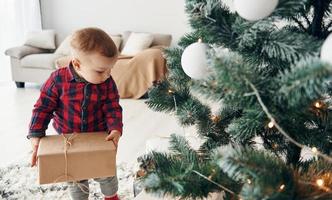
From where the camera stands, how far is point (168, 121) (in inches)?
121

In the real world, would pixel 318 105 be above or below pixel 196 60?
below

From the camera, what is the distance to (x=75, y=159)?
3.72ft

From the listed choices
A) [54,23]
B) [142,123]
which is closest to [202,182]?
[142,123]

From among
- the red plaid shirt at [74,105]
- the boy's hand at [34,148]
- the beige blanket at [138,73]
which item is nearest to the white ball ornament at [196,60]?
the red plaid shirt at [74,105]

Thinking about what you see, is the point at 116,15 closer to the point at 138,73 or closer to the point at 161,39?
the point at 161,39

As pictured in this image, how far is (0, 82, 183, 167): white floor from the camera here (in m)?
2.39

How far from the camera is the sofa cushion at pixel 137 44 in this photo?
418cm

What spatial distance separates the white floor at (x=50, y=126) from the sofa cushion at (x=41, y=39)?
67 cm

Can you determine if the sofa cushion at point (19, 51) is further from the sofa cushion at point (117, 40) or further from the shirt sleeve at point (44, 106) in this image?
the shirt sleeve at point (44, 106)

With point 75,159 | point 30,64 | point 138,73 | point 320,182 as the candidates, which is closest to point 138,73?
point 138,73

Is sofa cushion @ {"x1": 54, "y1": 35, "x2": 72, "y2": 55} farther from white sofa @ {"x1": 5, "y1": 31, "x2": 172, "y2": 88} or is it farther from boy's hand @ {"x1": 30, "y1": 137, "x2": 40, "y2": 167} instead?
boy's hand @ {"x1": 30, "y1": 137, "x2": 40, "y2": 167}

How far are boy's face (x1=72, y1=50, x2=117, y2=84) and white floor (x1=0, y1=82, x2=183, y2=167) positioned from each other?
1041 millimetres

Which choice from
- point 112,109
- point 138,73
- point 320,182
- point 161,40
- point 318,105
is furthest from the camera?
point 161,40

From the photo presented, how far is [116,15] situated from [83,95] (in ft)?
11.9
